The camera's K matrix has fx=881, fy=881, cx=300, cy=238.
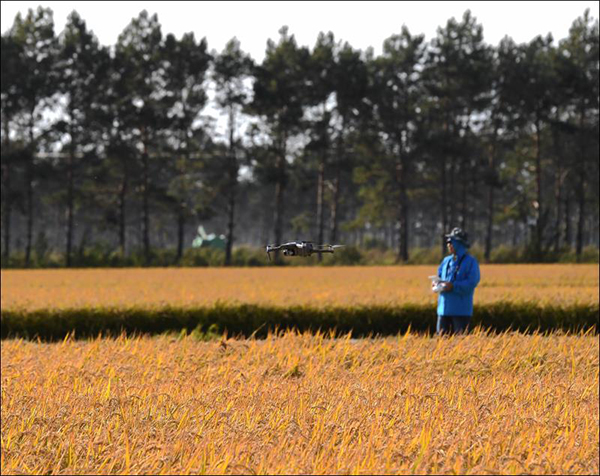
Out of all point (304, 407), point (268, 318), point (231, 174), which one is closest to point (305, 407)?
point (304, 407)

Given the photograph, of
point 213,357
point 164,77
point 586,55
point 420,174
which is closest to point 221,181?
point 164,77

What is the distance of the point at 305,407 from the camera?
234 inches

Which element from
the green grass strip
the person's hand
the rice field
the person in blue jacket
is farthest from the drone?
the green grass strip

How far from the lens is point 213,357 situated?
922 centimetres

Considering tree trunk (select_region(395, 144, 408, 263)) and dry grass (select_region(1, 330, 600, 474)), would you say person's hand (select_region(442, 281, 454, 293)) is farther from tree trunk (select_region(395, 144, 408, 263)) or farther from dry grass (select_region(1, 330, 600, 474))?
tree trunk (select_region(395, 144, 408, 263))

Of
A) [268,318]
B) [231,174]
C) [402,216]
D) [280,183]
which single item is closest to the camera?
[268,318]

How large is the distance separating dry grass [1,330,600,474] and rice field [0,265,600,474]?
0.06 ft

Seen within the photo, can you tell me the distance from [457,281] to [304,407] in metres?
5.73

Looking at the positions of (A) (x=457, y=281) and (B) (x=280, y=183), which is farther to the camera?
(B) (x=280, y=183)

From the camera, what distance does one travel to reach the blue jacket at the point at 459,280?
11219mm

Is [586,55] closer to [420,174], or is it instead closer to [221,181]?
[420,174]

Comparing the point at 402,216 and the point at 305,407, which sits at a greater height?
the point at 402,216

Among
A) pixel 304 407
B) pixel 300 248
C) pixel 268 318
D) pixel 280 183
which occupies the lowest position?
pixel 268 318

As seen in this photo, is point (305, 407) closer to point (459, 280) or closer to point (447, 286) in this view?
point (447, 286)
